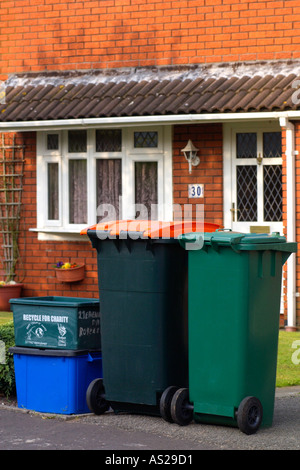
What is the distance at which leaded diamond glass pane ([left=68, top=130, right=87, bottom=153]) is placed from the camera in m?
14.1

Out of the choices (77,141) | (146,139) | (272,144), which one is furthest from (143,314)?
(77,141)

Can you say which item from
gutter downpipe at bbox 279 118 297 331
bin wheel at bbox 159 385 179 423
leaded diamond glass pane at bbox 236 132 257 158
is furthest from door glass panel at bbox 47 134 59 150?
bin wheel at bbox 159 385 179 423

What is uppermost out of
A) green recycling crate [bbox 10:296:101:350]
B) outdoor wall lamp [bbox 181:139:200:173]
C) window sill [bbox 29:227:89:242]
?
outdoor wall lamp [bbox 181:139:200:173]

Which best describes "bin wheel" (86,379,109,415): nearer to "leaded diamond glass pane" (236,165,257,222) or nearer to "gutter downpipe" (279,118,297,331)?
"gutter downpipe" (279,118,297,331)

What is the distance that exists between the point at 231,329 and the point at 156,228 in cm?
93

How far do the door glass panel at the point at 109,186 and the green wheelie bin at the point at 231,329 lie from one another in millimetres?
7029

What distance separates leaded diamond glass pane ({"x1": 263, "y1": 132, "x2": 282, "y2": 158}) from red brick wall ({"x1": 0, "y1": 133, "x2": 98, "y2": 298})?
3038mm

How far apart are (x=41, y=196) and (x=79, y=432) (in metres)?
7.90

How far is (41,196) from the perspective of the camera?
1434cm

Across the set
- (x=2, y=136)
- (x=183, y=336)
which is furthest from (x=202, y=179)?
(x=183, y=336)

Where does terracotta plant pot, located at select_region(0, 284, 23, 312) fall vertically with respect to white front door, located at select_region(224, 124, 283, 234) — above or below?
below

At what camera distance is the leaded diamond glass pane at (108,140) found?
45.5 feet
